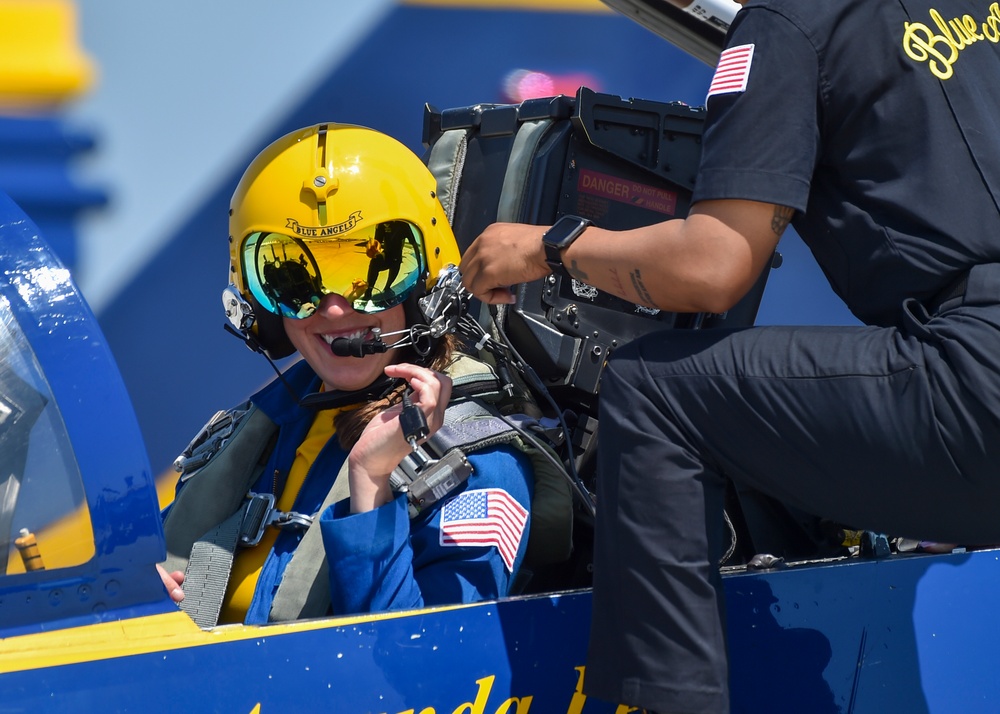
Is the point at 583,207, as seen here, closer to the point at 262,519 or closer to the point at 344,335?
the point at 344,335

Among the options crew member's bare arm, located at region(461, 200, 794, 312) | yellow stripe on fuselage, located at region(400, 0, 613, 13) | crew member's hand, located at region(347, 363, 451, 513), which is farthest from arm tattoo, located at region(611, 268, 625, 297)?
yellow stripe on fuselage, located at region(400, 0, 613, 13)

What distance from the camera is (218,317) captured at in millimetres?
4508

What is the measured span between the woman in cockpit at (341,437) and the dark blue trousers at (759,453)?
35cm

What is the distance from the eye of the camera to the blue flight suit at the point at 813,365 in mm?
1291

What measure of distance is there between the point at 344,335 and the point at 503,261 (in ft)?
1.55

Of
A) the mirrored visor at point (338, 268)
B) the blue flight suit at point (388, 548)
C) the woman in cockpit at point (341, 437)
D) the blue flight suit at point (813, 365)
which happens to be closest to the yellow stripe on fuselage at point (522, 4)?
the woman in cockpit at point (341, 437)

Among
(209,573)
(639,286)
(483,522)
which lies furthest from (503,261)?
(209,573)

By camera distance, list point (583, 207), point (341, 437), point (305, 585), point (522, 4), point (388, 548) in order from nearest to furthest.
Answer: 1. point (388, 548)
2. point (305, 585)
3. point (341, 437)
4. point (583, 207)
5. point (522, 4)

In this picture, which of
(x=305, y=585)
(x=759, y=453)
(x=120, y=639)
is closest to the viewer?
(x=120, y=639)

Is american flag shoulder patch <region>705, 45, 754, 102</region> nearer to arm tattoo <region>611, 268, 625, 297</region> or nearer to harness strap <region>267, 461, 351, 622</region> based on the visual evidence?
arm tattoo <region>611, 268, 625, 297</region>

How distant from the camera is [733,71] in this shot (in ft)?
4.50

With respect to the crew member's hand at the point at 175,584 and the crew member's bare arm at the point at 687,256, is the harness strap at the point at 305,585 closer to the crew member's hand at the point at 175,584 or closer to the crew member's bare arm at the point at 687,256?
the crew member's hand at the point at 175,584

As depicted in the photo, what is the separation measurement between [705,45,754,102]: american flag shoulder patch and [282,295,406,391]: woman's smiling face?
0.78m

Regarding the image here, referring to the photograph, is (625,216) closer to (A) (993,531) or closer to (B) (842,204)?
(B) (842,204)
